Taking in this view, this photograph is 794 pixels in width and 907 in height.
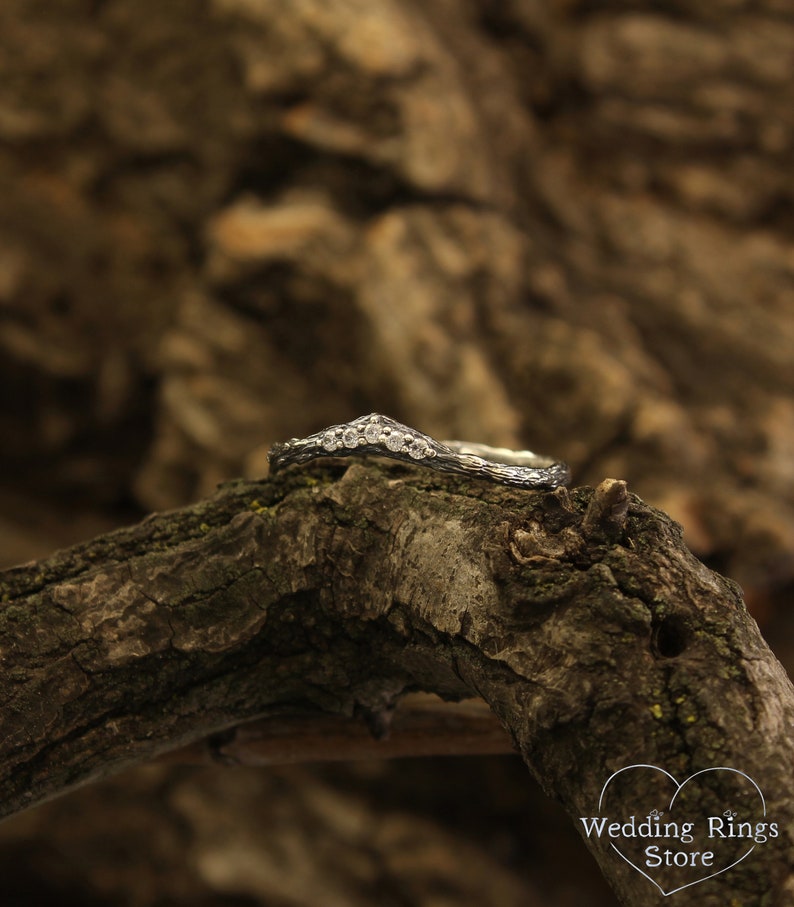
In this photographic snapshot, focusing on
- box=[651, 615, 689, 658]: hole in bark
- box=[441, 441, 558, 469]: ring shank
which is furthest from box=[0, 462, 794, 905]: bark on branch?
box=[441, 441, 558, 469]: ring shank

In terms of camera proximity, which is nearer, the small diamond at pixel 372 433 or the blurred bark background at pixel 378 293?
the small diamond at pixel 372 433

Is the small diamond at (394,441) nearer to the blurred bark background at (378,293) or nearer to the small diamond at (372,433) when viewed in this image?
the small diamond at (372,433)

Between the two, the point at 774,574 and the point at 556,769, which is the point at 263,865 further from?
the point at 556,769

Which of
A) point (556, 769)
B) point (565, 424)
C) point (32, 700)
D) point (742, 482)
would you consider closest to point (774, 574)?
point (742, 482)

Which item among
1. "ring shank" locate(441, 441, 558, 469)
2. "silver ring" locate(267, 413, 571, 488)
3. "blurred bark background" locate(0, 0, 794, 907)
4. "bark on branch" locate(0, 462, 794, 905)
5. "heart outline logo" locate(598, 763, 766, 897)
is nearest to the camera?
"heart outline logo" locate(598, 763, 766, 897)

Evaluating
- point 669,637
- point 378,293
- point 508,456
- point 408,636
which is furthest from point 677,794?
point 378,293

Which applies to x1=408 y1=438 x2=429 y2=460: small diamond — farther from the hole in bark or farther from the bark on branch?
the hole in bark

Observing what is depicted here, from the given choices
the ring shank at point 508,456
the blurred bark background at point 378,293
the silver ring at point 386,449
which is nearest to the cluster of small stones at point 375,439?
the silver ring at point 386,449
